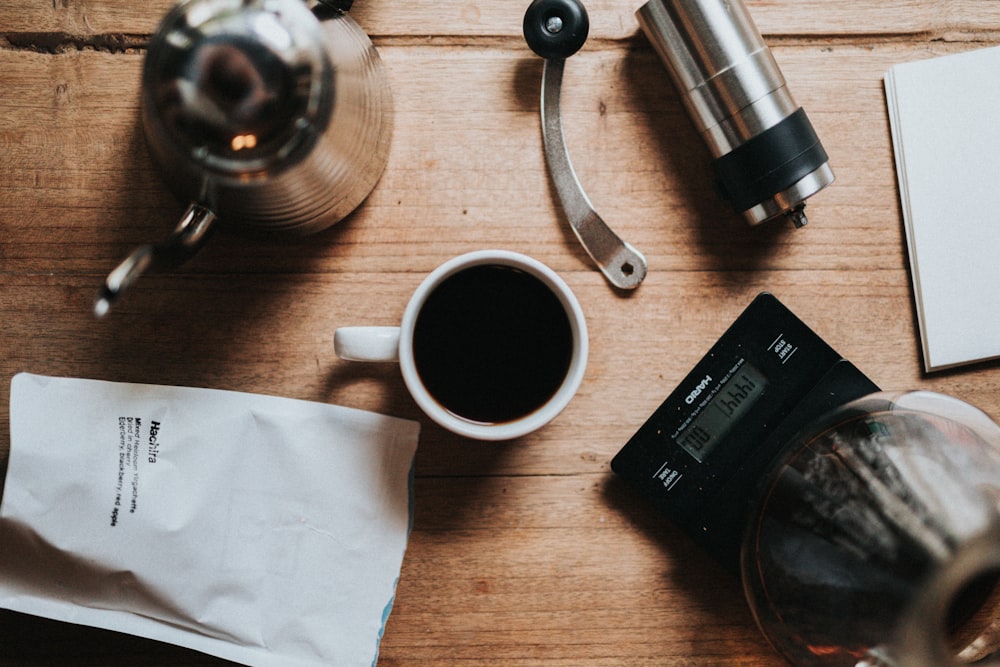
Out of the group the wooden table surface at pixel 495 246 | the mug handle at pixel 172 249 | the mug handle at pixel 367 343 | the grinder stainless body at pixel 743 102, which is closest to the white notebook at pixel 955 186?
the wooden table surface at pixel 495 246

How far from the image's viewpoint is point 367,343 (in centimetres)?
59

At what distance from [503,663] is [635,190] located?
18.2 inches

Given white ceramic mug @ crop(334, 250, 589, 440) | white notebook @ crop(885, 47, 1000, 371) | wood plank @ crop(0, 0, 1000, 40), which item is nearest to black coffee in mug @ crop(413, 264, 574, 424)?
white ceramic mug @ crop(334, 250, 589, 440)

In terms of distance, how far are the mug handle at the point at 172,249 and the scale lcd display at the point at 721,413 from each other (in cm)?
44

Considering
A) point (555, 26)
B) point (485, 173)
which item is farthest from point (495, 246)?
point (555, 26)

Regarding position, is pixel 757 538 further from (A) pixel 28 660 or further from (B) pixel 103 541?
(A) pixel 28 660

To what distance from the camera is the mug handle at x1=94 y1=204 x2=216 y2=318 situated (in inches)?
20.0

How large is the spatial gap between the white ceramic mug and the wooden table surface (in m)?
0.07

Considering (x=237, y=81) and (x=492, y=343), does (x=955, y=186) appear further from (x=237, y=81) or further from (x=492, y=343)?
(x=237, y=81)

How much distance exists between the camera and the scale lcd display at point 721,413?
2.14 feet

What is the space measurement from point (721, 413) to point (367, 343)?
1.06 feet

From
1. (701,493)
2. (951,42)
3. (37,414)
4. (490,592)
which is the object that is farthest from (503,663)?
(951,42)

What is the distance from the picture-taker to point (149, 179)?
671mm

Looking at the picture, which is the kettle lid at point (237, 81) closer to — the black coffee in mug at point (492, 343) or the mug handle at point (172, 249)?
the mug handle at point (172, 249)
